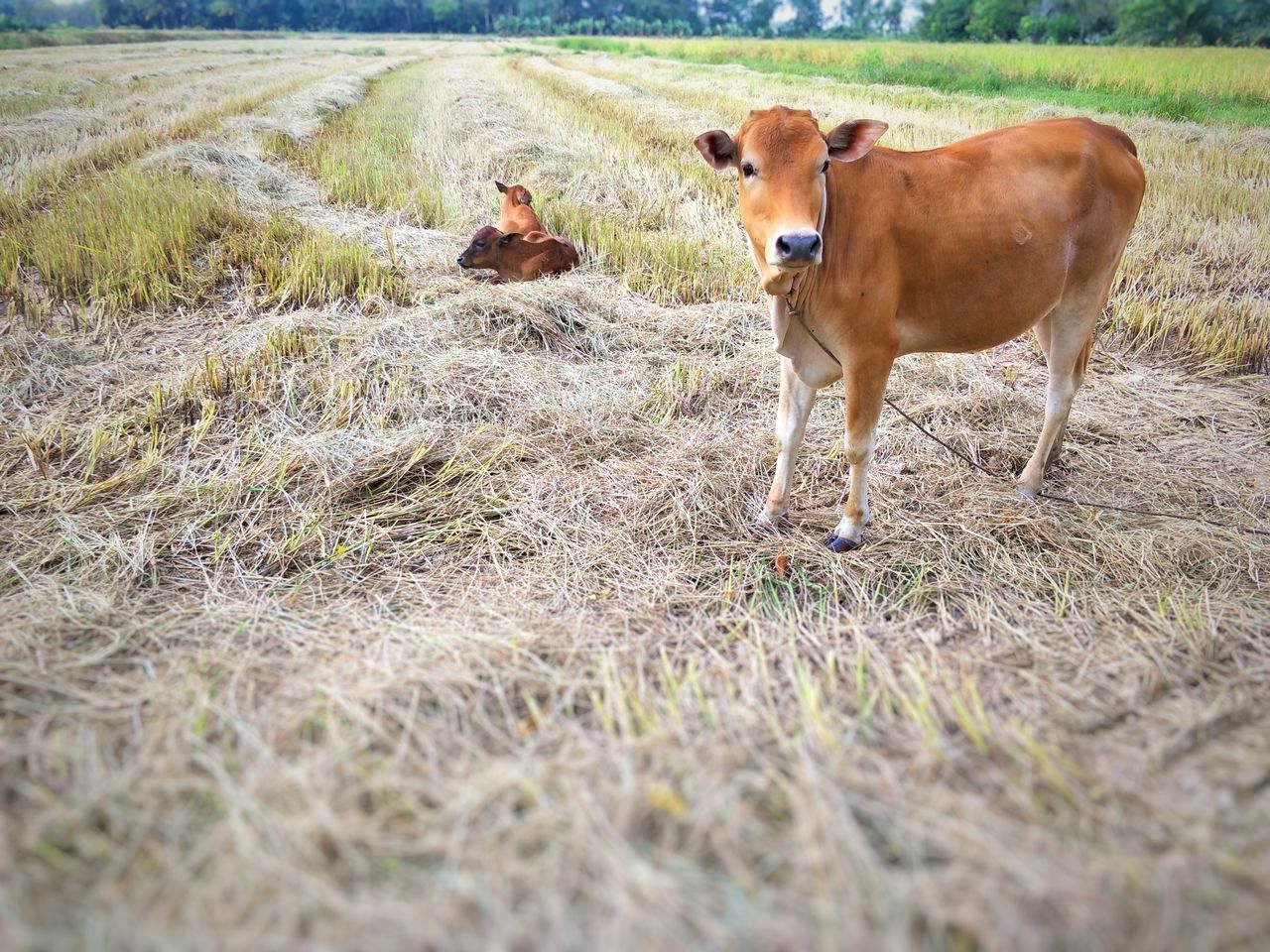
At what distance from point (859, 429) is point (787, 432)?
1.25 feet

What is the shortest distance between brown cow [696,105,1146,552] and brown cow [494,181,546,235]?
3.69 meters

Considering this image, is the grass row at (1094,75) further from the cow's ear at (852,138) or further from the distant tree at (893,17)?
the cow's ear at (852,138)

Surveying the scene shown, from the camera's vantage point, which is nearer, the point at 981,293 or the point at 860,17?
the point at 981,293

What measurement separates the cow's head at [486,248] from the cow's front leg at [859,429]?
3.42m

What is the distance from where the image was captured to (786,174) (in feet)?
8.42

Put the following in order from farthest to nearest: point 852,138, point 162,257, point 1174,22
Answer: point 1174,22, point 162,257, point 852,138

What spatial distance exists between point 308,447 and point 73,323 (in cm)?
230

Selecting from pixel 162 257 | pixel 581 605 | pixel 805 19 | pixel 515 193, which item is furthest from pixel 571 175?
pixel 805 19

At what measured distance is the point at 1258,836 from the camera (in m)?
1.67

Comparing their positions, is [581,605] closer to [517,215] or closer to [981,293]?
[981,293]

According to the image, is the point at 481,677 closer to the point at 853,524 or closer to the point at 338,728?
the point at 338,728

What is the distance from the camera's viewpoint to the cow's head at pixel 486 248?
18.6ft

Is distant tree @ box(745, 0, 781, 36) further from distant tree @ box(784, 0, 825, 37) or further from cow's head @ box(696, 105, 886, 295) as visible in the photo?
cow's head @ box(696, 105, 886, 295)

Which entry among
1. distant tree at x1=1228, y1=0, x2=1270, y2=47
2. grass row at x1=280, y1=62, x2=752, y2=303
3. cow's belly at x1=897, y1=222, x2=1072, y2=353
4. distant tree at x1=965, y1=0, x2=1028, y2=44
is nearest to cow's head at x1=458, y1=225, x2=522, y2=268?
grass row at x1=280, y1=62, x2=752, y2=303
